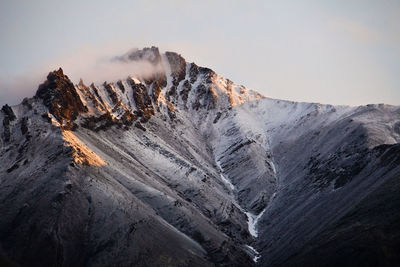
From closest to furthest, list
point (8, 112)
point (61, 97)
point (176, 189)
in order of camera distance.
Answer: point (176, 189) < point (8, 112) < point (61, 97)

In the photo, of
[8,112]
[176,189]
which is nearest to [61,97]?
[8,112]

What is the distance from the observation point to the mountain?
103500mm

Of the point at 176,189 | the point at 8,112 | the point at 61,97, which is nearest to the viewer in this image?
the point at 176,189

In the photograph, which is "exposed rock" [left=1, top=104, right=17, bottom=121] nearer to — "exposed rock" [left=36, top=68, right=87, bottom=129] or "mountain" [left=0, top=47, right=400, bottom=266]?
"mountain" [left=0, top=47, right=400, bottom=266]

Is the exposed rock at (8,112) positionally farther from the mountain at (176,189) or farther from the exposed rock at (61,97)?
the exposed rock at (61,97)

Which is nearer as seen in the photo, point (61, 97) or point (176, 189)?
point (176, 189)

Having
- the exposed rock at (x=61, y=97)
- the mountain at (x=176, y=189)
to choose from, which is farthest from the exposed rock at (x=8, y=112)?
the exposed rock at (x=61, y=97)

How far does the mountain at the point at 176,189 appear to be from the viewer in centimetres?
10350

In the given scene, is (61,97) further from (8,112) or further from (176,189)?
(176,189)

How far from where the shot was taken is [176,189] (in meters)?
149

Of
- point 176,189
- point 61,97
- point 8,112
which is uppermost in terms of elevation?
point 61,97

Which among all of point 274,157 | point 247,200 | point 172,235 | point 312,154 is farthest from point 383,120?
point 172,235

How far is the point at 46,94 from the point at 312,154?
9500 cm

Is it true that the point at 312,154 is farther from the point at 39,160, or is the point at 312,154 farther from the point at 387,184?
the point at 39,160
